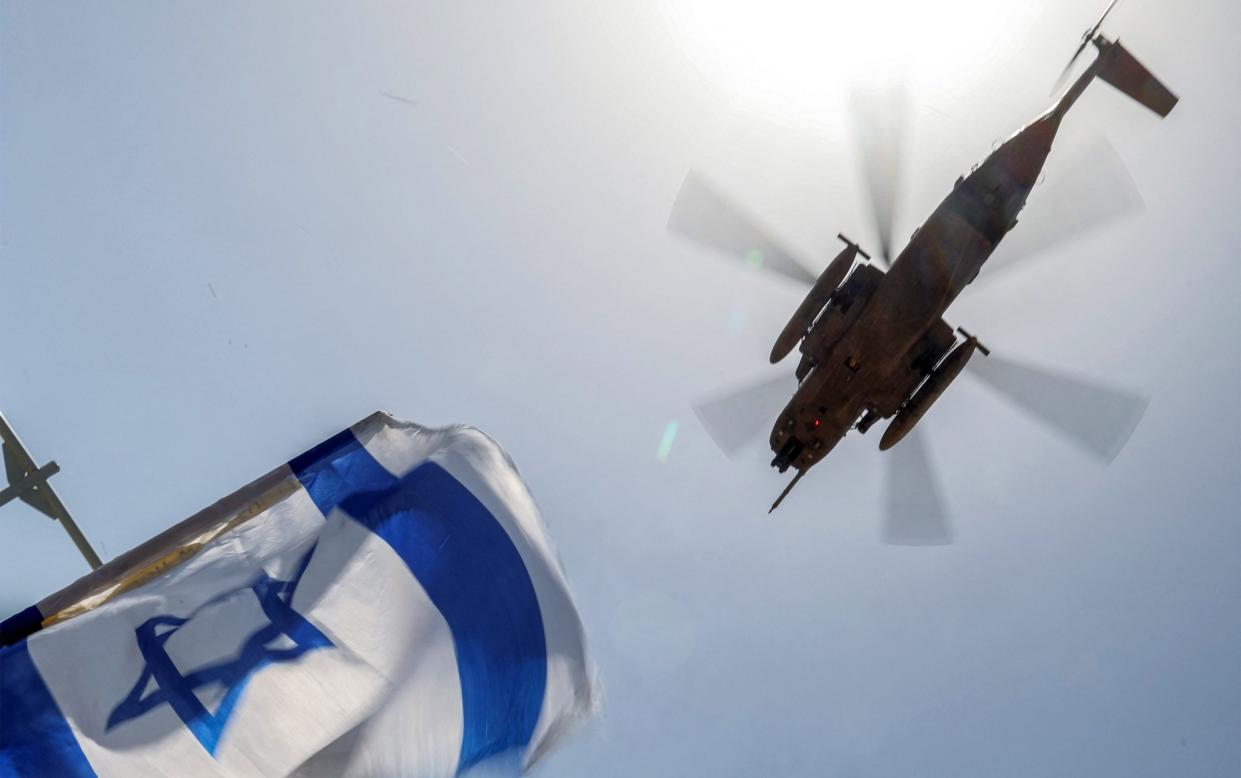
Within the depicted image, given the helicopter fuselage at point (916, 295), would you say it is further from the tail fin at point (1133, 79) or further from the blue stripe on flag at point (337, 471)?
the blue stripe on flag at point (337, 471)

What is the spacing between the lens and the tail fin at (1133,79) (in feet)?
40.7

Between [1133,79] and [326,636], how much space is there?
13.5 m

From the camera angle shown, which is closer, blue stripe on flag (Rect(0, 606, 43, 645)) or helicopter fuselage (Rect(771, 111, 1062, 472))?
blue stripe on flag (Rect(0, 606, 43, 645))


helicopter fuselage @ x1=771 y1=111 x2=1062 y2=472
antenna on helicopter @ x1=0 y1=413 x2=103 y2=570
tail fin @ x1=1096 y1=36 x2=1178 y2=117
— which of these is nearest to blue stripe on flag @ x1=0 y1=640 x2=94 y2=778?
antenna on helicopter @ x1=0 y1=413 x2=103 y2=570

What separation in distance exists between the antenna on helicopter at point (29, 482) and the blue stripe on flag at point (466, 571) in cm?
149

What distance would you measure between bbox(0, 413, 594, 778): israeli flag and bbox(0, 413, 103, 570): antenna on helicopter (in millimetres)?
1131

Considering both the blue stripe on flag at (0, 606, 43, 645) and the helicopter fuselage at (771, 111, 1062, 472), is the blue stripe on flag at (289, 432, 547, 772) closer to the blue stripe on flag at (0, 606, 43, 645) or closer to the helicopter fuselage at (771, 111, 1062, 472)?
the blue stripe on flag at (0, 606, 43, 645)

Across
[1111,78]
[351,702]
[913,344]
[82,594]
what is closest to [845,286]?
[913,344]

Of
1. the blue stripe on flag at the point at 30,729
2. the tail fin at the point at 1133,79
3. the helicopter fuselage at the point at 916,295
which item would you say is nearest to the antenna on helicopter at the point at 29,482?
the blue stripe on flag at the point at 30,729

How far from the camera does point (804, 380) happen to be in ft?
42.6

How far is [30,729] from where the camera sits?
3787 mm

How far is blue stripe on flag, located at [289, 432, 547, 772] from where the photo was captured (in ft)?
16.8

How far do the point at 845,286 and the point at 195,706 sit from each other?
33.3ft

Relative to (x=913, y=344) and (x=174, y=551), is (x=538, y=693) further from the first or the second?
(x=913, y=344)
